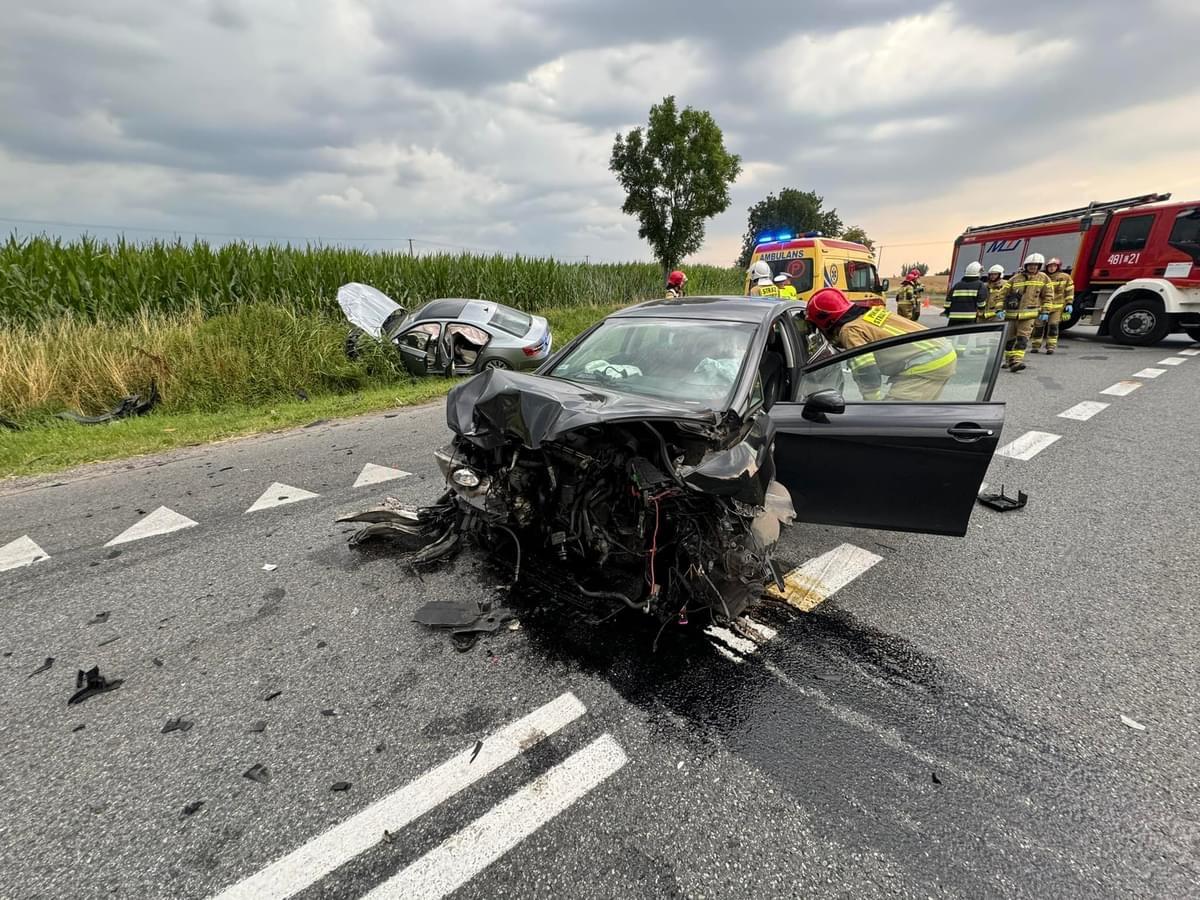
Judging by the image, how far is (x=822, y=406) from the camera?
9.39ft

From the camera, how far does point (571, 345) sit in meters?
3.60

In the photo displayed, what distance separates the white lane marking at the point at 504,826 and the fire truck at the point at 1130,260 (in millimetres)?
13984

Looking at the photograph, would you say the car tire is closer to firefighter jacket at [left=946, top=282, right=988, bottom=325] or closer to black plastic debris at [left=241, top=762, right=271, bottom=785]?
firefighter jacket at [left=946, top=282, right=988, bottom=325]

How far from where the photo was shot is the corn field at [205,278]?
8.16 metres

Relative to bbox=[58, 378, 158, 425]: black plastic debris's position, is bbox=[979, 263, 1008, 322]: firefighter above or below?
above

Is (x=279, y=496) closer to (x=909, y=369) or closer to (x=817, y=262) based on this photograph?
(x=909, y=369)

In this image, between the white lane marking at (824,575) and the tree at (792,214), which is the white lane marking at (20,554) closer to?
the white lane marking at (824,575)

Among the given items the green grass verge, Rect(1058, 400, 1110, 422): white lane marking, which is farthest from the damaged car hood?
Rect(1058, 400, 1110, 422): white lane marking

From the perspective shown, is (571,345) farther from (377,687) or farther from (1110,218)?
(1110,218)

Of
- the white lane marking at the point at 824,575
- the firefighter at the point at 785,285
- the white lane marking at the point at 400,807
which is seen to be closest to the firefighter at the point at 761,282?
the firefighter at the point at 785,285

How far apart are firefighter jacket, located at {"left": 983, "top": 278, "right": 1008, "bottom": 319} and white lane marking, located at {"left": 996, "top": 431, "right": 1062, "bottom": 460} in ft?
18.1

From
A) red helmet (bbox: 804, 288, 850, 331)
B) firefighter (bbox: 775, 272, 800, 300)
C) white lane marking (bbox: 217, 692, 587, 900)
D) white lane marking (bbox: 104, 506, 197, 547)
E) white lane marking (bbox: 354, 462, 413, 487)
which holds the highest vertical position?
firefighter (bbox: 775, 272, 800, 300)

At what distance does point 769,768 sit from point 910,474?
1.79 m

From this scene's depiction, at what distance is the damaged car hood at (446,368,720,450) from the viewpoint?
6.90ft
